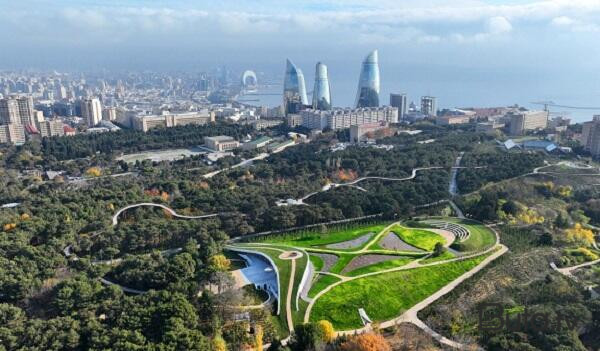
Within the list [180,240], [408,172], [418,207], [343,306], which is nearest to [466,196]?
[418,207]

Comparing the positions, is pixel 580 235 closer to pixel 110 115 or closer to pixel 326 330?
pixel 326 330

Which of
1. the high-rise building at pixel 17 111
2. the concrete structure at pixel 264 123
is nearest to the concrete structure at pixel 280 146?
the concrete structure at pixel 264 123

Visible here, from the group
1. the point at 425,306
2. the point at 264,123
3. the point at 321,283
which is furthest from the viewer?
the point at 264,123

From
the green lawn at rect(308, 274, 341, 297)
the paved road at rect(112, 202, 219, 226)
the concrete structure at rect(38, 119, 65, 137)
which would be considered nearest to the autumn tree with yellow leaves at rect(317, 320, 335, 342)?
the green lawn at rect(308, 274, 341, 297)

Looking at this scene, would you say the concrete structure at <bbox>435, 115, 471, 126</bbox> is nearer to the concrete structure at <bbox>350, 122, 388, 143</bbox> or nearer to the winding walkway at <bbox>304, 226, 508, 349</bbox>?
the concrete structure at <bbox>350, 122, 388, 143</bbox>

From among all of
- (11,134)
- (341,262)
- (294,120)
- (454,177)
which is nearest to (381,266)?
(341,262)

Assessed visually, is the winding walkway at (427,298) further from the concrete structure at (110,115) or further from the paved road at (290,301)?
the concrete structure at (110,115)

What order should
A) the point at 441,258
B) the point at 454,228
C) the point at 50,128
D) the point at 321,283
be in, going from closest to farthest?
the point at 321,283 → the point at 441,258 → the point at 454,228 → the point at 50,128
